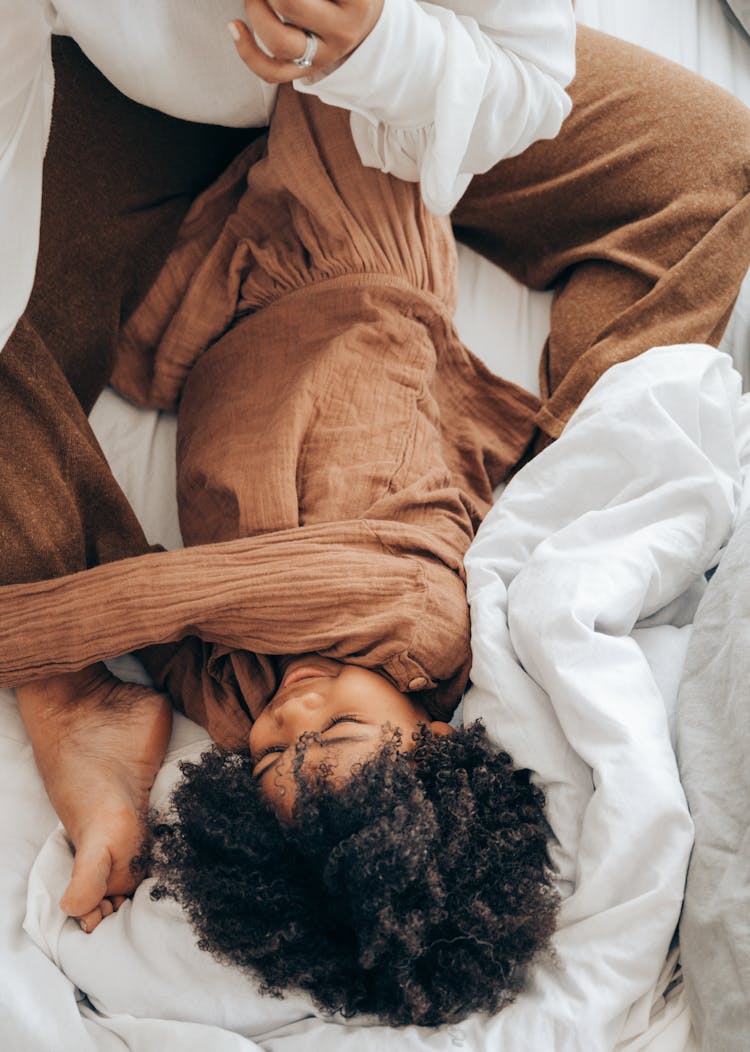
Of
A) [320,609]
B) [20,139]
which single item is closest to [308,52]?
[20,139]

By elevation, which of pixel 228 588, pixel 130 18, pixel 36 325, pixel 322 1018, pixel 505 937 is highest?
pixel 130 18

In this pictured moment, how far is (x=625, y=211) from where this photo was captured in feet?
4.57

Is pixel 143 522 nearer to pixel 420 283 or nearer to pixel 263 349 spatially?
pixel 263 349

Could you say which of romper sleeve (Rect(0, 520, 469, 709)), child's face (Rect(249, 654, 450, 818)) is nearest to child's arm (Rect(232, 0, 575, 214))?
romper sleeve (Rect(0, 520, 469, 709))

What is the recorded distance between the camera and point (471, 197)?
57.1 inches

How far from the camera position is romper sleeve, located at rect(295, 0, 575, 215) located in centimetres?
97

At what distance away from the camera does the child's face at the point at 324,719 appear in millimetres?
927

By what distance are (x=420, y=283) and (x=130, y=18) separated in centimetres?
46

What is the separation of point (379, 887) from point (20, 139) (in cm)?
82

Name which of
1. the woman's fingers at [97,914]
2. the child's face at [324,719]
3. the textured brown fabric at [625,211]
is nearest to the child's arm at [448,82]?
the textured brown fabric at [625,211]

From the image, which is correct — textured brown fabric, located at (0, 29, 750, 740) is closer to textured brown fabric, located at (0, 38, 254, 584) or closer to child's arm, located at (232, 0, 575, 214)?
textured brown fabric, located at (0, 38, 254, 584)

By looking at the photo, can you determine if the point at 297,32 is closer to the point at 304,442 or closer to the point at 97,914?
the point at 304,442

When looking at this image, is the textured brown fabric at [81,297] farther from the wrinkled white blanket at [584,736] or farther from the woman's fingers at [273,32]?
the woman's fingers at [273,32]

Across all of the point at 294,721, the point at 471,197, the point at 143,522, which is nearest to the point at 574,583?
→ the point at 294,721
